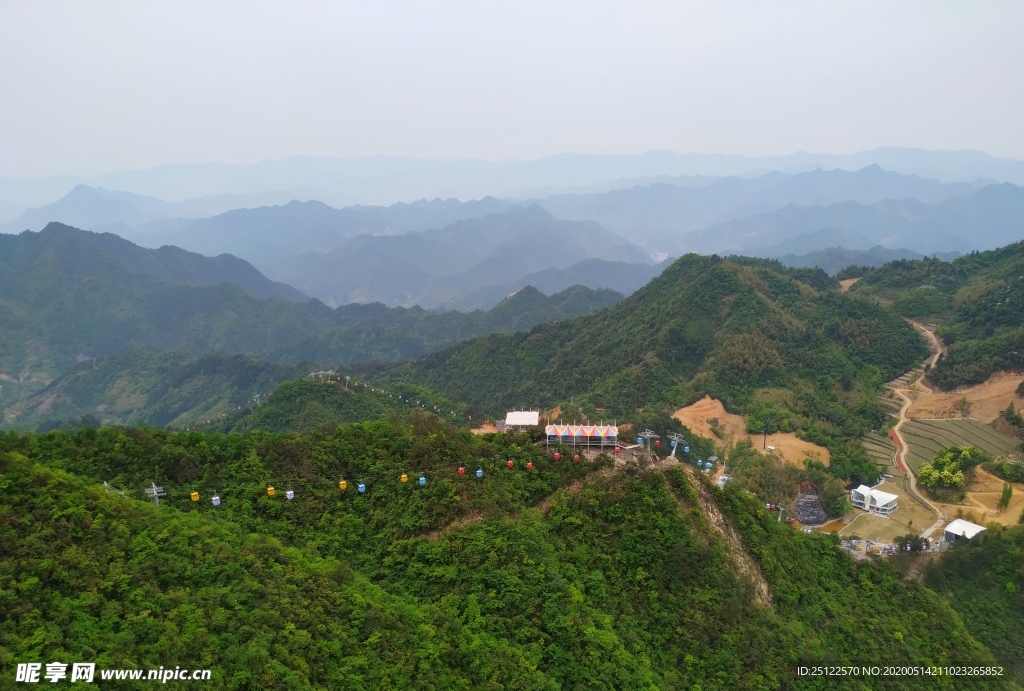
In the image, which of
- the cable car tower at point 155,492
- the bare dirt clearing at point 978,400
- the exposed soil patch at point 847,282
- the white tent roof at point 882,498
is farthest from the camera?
the exposed soil patch at point 847,282

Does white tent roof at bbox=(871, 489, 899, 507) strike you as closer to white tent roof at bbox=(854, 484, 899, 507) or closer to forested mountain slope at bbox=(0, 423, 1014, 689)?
white tent roof at bbox=(854, 484, 899, 507)

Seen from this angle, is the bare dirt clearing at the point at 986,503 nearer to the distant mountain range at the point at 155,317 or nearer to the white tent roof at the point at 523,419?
the white tent roof at the point at 523,419

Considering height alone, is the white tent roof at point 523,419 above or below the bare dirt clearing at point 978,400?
above

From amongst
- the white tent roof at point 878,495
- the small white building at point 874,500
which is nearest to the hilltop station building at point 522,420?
the small white building at point 874,500

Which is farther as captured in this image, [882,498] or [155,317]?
[155,317]

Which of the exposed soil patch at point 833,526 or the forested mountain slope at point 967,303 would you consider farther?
the forested mountain slope at point 967,303

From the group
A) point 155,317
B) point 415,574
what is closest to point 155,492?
point 415,574

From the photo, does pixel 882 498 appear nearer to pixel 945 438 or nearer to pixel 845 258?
pixel 945 438
